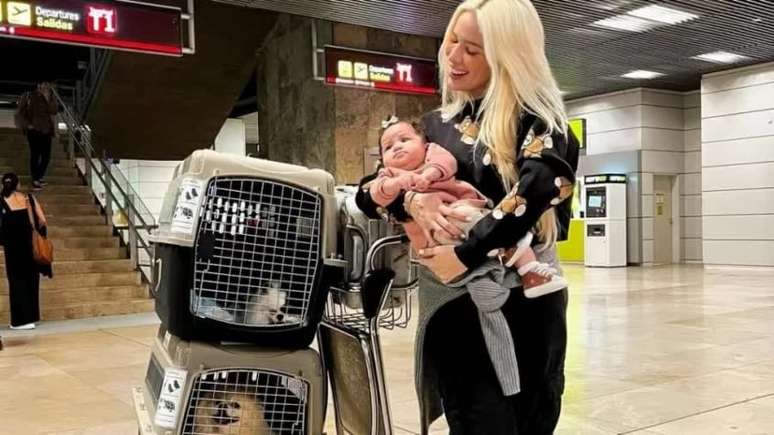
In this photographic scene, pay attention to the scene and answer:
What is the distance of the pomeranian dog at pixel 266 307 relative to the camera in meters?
1.81

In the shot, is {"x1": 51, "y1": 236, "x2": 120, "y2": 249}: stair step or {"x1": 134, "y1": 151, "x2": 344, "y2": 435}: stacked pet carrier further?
{"x1": 51, "y1": 236, "x2": 120, "y2": 249}: stair step

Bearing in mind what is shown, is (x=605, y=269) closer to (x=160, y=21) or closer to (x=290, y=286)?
(x=160, y=21)

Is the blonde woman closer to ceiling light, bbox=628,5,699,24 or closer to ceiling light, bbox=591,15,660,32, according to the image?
ceiling light, bbox=628,5,699,24

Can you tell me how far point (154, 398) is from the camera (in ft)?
6.84

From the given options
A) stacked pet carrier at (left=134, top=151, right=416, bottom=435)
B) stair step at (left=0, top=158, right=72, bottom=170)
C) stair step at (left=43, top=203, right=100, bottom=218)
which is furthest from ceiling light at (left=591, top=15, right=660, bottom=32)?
stacked pet carrier at (left=134, top=151, right=416, bottom=435)

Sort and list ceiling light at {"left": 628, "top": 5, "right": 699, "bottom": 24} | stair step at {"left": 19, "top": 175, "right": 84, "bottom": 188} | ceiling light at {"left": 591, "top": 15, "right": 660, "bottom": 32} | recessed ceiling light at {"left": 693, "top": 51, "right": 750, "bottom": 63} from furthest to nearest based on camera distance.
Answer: recessed ceiling light at {"left": 693, "top": 51, "right": 750, "bottom": 63} → stair step at {"left": 19, "top": 175, "right": 84, "bottom": 188} → ceiling light at {"left": 591, "top": 15, "right": 660, "bottom": 32} → ceiling light at {"left": 628, "top": 5, "right": 699, "bottom": 24}

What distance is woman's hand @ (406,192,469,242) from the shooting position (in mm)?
1440

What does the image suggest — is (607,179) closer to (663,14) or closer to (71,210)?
(663,14)

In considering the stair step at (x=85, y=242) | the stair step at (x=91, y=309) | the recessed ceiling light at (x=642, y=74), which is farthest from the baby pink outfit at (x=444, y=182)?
the recessed ceiling light at (x=642, y=74)

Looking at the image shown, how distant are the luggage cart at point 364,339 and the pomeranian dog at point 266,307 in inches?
8.3

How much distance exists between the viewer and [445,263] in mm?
1431

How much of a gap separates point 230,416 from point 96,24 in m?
5.67

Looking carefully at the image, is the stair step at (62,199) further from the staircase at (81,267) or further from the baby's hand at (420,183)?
the baby's hand at (420,183)

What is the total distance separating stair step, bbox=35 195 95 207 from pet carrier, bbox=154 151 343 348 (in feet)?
28.1
